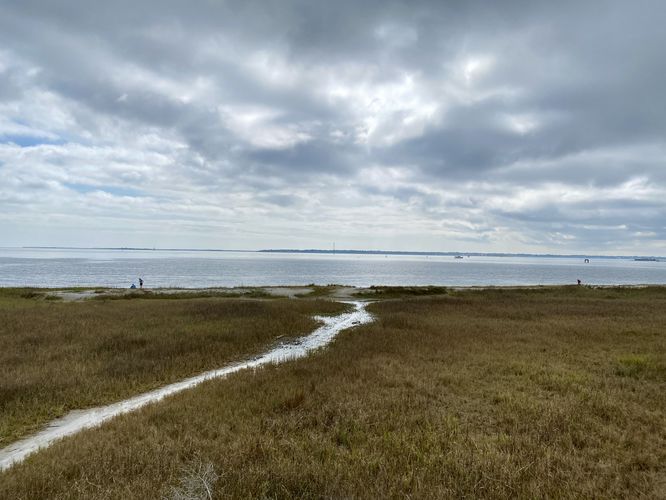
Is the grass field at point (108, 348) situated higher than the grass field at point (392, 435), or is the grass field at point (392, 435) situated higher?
the grass field at point (392, 435)

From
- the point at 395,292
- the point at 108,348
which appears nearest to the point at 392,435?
the point at 108,348

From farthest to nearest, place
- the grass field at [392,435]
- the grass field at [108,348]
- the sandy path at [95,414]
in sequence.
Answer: the grass field at [108,348], the sandy path at [95,414], the grass field at [392,435]

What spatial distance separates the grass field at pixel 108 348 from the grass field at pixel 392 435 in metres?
3.34

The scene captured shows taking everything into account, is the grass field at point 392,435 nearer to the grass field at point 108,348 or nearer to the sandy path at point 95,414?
the sandy path at point 95,414

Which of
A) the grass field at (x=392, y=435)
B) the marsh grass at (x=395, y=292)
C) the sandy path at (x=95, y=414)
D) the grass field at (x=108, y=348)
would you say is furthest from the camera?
the marsh grass at (x=395, y=292)

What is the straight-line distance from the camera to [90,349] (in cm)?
1745

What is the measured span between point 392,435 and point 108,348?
50.1 ft

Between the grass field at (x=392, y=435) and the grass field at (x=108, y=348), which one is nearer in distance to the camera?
the grass field at (x=392, y=435)

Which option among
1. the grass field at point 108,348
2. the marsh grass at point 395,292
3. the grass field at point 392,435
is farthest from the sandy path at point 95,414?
the marsh grass at point 395,292

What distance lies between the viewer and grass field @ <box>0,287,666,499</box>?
6.24 m

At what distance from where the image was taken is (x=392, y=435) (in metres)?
8.30

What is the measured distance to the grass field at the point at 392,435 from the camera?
20.5 ft

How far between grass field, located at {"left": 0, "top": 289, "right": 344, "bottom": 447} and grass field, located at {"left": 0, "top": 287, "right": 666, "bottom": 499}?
10.9ft

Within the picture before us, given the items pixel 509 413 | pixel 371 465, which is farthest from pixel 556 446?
pixel 371 465
